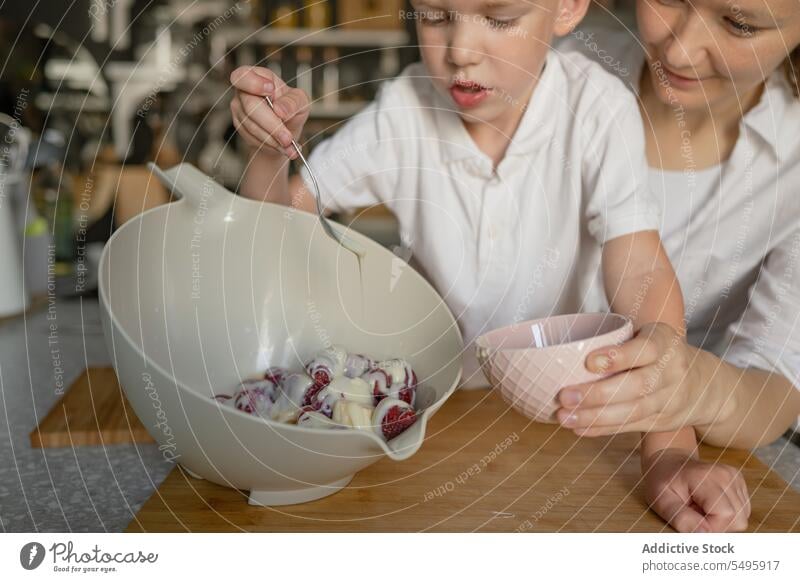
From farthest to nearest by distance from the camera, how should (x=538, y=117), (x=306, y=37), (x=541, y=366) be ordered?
(x=306, y=37)
(x=538, y=117)
(x=541, y=366)

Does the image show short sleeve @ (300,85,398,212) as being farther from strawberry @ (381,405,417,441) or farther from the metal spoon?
strawberry @ (381,405,417,441)

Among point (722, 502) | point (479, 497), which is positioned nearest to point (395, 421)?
point (479, 497)

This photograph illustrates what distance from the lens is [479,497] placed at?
1.29 feet

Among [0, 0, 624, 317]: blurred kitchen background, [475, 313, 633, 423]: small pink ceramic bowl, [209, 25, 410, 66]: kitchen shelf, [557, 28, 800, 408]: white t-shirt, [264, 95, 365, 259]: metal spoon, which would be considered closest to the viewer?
[475, 313, 633, 423]: small pink ceramic bowl

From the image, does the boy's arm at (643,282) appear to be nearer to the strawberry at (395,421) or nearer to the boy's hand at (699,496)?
the boy's hand at (699,496)

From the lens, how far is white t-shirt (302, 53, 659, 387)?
1.91 ft

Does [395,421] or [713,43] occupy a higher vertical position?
[713,43]

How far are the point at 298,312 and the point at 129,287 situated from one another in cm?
11

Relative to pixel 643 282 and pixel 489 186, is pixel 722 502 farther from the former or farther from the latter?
pixel 489 186

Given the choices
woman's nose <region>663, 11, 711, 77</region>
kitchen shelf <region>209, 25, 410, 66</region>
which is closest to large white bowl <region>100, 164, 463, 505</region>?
woman's nose <region>663, 11, 711, 77</region>

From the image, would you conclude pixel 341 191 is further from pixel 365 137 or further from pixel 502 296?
pixel 502 296

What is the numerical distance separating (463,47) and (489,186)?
14cm

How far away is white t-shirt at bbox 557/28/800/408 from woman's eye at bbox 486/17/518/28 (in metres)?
0.15

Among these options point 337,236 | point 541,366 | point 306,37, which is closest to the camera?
point 541,366
